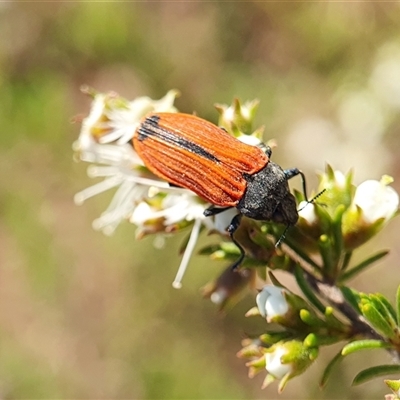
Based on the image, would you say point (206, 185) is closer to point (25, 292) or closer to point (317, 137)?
point (317, 137)

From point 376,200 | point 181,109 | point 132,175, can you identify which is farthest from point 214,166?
point 181,109

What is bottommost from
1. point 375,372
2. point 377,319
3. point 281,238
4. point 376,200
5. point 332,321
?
point 375,372

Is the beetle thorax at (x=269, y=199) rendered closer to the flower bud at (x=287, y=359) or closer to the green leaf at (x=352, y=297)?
the green leaf at (x=352, y=297)

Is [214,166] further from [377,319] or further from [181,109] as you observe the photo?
[181,109]

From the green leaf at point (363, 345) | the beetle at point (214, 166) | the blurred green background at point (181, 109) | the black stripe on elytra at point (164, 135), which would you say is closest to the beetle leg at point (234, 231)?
the beetle at point (214, 166)

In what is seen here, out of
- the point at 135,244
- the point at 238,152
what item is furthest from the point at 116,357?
the point at 238,152
